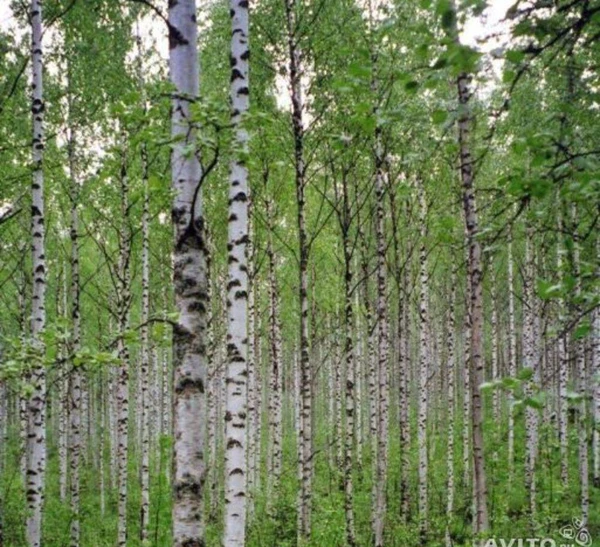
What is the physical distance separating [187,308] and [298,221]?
5.34 metres

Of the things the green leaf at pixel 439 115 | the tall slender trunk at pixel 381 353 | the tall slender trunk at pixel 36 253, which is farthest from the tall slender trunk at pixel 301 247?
the green leaf at pixel 439 115

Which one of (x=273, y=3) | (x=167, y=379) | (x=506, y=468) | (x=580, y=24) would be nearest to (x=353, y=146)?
(x=273, y=3)

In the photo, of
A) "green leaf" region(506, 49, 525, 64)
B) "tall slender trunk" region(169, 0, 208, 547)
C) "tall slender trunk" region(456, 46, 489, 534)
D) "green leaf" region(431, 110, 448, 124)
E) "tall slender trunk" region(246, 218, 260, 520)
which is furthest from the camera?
"tall slender trunk" region(246, 218, 260, 520)

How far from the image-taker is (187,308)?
4.03 metres

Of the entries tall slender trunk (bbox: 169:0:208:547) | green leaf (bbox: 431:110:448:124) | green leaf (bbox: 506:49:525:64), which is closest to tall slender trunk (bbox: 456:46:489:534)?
tall slender trunk (bbox: 169:0:208:547)

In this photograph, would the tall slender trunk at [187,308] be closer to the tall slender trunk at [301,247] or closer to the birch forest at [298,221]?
the birch forest at [298,221]

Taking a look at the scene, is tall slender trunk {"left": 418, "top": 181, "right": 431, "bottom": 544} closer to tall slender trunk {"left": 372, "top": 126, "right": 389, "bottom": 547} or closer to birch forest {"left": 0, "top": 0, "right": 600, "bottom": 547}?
birch forest {"left": 0, "top": 0, "right": 600, "bottom": 547}

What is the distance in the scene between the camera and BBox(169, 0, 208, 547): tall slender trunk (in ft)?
12.6

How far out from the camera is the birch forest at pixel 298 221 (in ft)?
9.32

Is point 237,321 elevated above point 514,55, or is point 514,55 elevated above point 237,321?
point 514,55

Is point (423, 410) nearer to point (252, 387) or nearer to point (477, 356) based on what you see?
point (252, 387)

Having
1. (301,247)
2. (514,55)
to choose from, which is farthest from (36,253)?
(514,55)

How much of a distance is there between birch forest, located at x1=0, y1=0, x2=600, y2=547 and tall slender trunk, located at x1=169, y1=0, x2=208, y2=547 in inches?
0.6

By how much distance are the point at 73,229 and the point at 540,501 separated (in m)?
11.9
